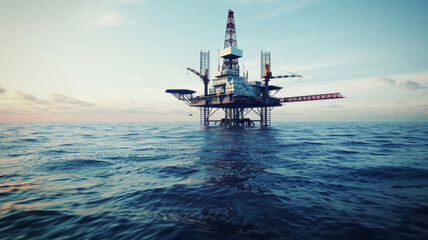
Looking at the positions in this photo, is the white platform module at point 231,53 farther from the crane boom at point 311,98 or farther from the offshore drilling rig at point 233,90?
the crane boom at point 311,98

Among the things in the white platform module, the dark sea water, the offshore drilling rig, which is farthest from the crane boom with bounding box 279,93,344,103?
the dark sea water

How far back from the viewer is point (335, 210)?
6.23 m

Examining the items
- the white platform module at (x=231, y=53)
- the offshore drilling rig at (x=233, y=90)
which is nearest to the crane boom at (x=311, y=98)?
the offshore drilling rig at (x=233, y=90)

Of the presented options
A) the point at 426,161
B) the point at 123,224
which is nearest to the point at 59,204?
the point at 123,224

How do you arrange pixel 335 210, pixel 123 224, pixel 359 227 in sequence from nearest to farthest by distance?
pixel 359 227 → pixel 123 224 → pixel 335 210

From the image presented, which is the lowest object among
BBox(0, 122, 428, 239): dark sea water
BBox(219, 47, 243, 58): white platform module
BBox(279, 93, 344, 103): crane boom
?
BBox(0, 122, 428, 239): dark sea water

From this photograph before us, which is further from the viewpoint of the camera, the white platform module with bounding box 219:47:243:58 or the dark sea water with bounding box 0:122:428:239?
the white platform module with bounding box 219:47:243:58

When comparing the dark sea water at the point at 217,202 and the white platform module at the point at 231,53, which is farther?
the white platform module at the point at 231,53

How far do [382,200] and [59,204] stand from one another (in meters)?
12.3

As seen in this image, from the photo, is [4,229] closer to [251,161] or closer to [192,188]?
[192,188]

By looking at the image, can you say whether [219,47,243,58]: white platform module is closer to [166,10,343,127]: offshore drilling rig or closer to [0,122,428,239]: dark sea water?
[166,10,343,127]: offshore drilling rig

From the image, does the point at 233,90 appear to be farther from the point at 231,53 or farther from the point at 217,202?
the point at 217,202

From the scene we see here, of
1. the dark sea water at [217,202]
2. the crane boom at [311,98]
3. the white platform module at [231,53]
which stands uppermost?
the white platform module at [231,53]

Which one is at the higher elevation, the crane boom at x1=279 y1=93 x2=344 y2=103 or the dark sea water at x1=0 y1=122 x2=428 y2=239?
the crane boom at x1=279 y1=93 x2=344 y2=103
